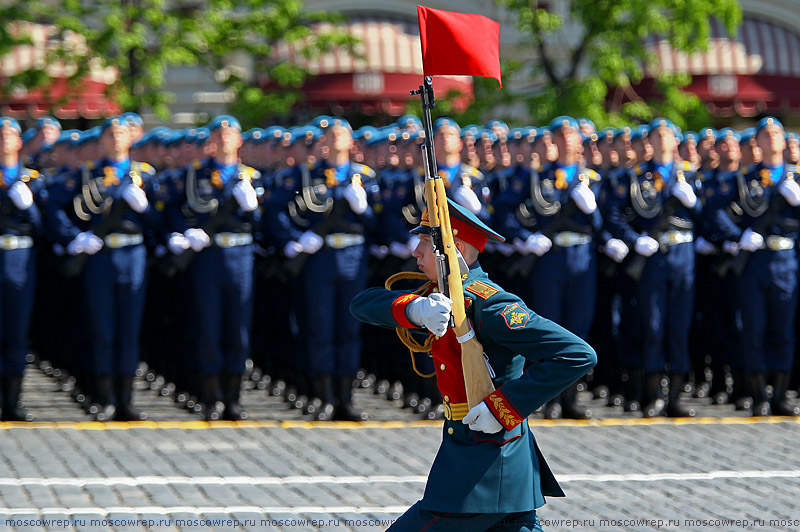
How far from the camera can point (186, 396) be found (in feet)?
32.7

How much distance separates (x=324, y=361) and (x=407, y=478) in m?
2.12

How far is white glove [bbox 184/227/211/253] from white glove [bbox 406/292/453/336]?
521 cm

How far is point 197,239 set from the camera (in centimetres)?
904

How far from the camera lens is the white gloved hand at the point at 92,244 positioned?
891 centimetres

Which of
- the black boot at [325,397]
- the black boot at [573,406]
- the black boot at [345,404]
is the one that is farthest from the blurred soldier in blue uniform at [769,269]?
the black boot at [325,397]

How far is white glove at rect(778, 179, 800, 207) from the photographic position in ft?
30.8

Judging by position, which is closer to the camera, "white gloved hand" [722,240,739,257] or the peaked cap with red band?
the peaked cap with red band

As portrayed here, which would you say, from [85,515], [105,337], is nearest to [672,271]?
[105,337]

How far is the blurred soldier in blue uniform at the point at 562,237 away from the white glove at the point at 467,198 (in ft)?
1.15

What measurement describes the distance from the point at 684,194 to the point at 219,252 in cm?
312

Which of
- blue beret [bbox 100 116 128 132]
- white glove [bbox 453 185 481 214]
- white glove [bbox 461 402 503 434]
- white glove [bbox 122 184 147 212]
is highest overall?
blue beret [bbox 100 116 128 132]

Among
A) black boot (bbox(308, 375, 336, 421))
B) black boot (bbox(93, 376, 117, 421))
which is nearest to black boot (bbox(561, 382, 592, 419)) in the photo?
black boot (bbox(308, 375, 336, 421))

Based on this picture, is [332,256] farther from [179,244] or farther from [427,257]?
[427,257]

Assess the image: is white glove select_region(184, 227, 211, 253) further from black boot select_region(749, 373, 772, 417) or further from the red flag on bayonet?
the red flag on bayonet
